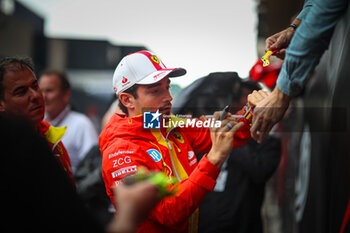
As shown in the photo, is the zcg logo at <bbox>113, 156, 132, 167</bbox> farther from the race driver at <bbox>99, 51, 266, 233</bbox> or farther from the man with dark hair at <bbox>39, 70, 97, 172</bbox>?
the man with dark hair at <bbox>39, 70, 97, 172</bbox>

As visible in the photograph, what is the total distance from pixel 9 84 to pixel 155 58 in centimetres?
81

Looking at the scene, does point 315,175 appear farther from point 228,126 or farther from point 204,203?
point 228,126

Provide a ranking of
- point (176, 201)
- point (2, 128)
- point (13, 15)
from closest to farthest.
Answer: point (2, 128) → point (176, 201) → point (13, 15)

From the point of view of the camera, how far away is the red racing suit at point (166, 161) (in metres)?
1.62

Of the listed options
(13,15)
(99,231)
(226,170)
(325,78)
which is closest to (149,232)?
(99,231)

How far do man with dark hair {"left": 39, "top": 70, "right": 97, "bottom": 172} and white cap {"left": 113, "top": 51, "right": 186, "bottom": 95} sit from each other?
1.91 meters

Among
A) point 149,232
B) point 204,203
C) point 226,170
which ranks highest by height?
A: point 149,232

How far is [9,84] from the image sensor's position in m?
1.96

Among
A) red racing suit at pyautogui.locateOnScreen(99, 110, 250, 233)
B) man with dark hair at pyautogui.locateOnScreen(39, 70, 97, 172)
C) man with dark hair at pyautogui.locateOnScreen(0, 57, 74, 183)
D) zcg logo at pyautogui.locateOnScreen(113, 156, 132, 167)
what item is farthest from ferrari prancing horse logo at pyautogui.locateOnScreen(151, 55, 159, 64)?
man with dark hair at pyautogui.locateOnScreen(39, 70, 97, 172)

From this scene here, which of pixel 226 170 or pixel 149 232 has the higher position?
pixel 149 232

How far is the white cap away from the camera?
1887 mm

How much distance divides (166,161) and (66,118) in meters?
2.42

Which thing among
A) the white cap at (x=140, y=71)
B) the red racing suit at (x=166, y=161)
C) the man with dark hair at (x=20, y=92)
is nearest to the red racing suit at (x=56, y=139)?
the man with dark hair at (x=20, y=92)

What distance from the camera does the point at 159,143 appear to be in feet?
6.11
